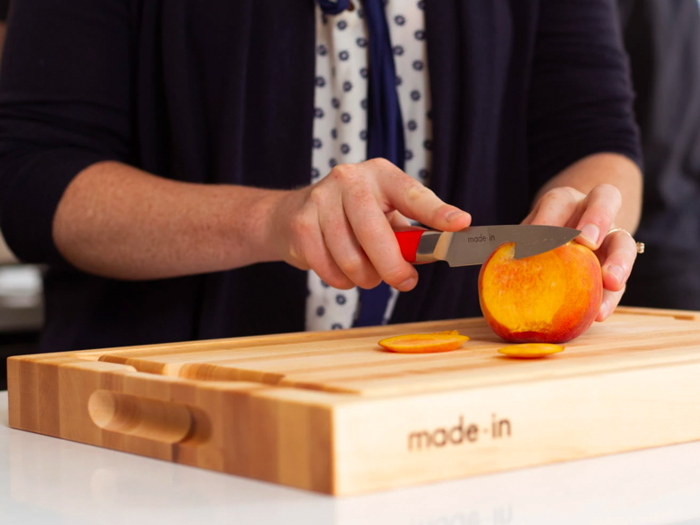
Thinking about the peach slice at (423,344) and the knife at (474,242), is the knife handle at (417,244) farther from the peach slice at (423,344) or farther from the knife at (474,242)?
the peach slice at (423,344)

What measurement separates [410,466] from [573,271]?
42 centimetres

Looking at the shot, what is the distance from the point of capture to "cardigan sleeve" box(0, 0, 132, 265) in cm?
135

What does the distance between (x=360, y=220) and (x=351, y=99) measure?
1.70 ft

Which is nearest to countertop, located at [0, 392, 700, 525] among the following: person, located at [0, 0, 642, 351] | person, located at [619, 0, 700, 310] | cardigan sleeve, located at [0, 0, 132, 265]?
person, located at [0, 0, 642, 351]

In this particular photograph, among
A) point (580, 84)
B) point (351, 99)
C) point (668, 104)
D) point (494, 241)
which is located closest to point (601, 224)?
point (494, 241)

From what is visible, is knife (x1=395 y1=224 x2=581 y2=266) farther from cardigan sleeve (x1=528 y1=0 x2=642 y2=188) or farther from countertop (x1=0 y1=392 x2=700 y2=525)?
cardigan sleeve (x1=528 y1=0 x2=642 y2=188)

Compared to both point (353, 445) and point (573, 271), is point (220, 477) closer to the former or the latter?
point (353, 445)

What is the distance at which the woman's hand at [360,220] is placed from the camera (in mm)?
1010

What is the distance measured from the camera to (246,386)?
72cm

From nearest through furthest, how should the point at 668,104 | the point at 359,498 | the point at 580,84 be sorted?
the point at 359,498 < the point at 580,84 < the point at 668,104

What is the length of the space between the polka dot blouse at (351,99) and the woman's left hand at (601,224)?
0.40m

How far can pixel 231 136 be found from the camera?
1446 millimetres

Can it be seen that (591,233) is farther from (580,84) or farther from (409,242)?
(580,84)

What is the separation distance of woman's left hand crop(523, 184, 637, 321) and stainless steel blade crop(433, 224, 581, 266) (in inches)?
3.0
